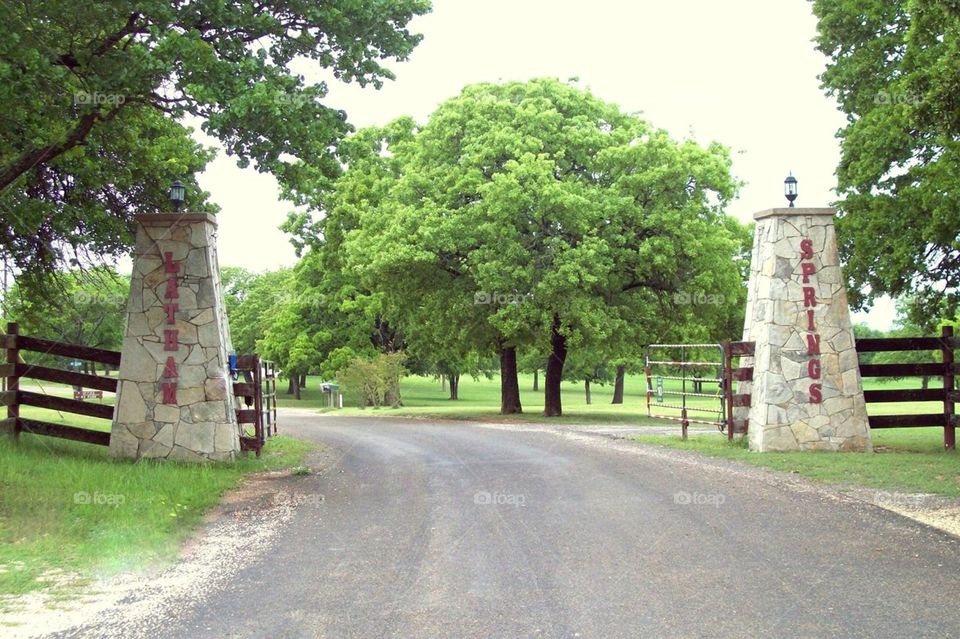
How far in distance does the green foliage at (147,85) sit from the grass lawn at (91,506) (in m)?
3.15

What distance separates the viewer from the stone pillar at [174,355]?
12.4 metres

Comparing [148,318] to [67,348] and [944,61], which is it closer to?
[67,348]

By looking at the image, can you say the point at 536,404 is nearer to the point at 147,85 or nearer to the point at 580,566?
the point at 147,85

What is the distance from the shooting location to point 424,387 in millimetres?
87062

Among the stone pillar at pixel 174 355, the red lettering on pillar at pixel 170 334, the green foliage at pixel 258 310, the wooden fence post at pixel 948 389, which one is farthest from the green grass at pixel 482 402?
the red lettering on pillar at pixel 170 334

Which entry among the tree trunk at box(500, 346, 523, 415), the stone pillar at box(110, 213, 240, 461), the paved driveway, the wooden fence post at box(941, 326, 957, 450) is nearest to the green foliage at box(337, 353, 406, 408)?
the tree trunk at box(500, 346, 523, 415)

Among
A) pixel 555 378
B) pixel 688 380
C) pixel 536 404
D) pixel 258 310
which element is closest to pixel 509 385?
pixel 555 378

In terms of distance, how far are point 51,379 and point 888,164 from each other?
15693 mm

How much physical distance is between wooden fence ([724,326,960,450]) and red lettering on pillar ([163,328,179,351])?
9024 mm

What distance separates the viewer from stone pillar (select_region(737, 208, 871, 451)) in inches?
534

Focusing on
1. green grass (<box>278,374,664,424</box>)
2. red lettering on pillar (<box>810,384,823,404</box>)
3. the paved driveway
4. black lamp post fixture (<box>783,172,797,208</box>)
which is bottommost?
green grass (<box>278,374,664,424</box>)

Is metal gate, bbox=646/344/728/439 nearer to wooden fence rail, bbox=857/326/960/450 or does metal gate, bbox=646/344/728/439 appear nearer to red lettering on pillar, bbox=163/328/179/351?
wooden fence rail, bbox=857/326/960/450

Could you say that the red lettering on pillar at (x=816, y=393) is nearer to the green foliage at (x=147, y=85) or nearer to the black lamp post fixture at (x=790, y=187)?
the black lamp post fixture at (x=790, y=187)

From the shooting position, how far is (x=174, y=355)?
41.0ft
